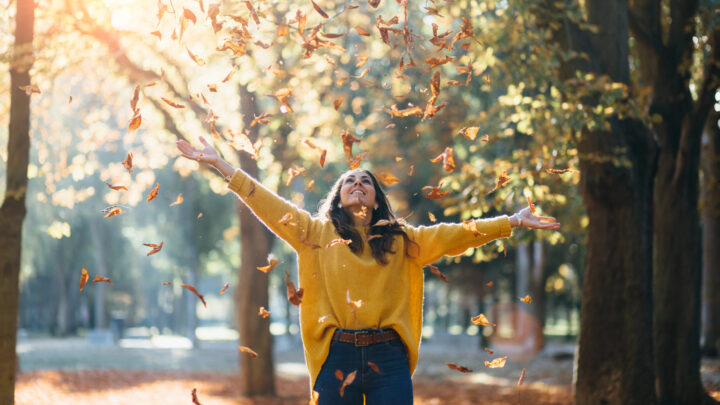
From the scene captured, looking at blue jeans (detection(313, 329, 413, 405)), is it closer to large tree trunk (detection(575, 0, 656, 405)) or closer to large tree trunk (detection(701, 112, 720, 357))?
large tree trunk (detection(575, 0, 656, 405))

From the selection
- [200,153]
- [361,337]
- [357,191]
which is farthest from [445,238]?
[200,153]

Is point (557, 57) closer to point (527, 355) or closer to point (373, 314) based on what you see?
point (373, 314)

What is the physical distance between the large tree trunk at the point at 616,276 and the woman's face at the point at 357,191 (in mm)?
4988

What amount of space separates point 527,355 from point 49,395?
1436cm

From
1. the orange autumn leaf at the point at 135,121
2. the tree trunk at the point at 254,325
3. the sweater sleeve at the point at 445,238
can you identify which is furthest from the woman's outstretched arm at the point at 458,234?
the tree trunk at the point at 254,325

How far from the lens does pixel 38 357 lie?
25031 mm

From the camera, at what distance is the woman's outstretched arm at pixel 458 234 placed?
4246 millimetres

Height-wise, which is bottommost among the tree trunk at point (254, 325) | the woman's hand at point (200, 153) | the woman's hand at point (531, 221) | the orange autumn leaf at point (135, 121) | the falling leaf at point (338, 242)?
the tree trunk at point (254, 325)

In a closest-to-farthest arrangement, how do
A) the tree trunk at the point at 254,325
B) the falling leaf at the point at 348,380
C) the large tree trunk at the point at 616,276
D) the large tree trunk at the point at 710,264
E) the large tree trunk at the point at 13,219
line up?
the falling leaf at the point at 348,380 < the large tree trunk at the point at 13,219 < the large tree trunk at the point at 616,276 < the tree trunk at the point at 254,325 < the large tree trunk at the point at 710,264

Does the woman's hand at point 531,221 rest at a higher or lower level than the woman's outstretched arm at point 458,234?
higher

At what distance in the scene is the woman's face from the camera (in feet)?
13.8

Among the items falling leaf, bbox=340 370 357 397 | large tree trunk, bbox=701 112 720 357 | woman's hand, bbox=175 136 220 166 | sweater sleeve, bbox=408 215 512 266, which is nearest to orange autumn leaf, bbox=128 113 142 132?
woman's hand, bbox=175 136 220 166

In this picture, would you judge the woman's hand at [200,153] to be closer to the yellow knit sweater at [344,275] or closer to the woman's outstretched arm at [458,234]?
the yellow knit sweater at [344,275]

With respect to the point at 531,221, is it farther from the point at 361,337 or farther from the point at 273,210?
the point at 273,210
